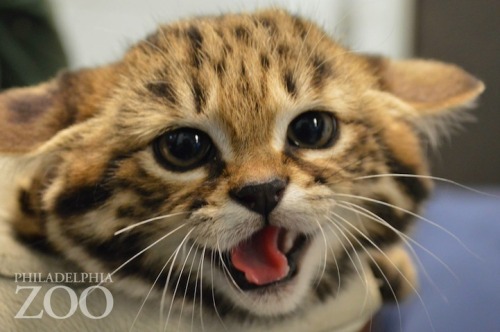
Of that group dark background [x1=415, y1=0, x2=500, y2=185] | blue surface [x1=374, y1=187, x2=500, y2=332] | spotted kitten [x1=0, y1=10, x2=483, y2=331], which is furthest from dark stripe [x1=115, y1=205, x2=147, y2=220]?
dark background [x1=415, y1=0, x2=500, y2=185]

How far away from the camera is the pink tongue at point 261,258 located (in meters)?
0.47

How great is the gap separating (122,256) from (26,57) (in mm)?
535

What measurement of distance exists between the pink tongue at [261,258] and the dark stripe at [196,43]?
0.49 ft

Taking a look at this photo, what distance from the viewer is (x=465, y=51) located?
0.97 metres

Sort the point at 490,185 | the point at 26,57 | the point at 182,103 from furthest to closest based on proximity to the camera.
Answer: the point at 490,185
the point at 26,57
the point at 182,103

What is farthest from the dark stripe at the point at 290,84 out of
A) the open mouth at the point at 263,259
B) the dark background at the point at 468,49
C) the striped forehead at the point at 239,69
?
the dark background at the point at 468,49

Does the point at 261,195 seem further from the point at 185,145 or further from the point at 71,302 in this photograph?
the point at 71,302

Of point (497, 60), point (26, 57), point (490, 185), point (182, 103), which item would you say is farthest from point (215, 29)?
point (490, 185)

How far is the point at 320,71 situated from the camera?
531 millimetres

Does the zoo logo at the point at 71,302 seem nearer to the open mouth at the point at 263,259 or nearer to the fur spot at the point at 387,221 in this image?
the open mouth at the point at 263,259

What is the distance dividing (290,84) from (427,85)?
188 mm

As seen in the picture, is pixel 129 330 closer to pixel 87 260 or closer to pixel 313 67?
pixel 87 260

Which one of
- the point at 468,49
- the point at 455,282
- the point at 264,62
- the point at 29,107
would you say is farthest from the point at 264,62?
the point at 468,49

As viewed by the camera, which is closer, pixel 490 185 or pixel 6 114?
pixel 6 114
